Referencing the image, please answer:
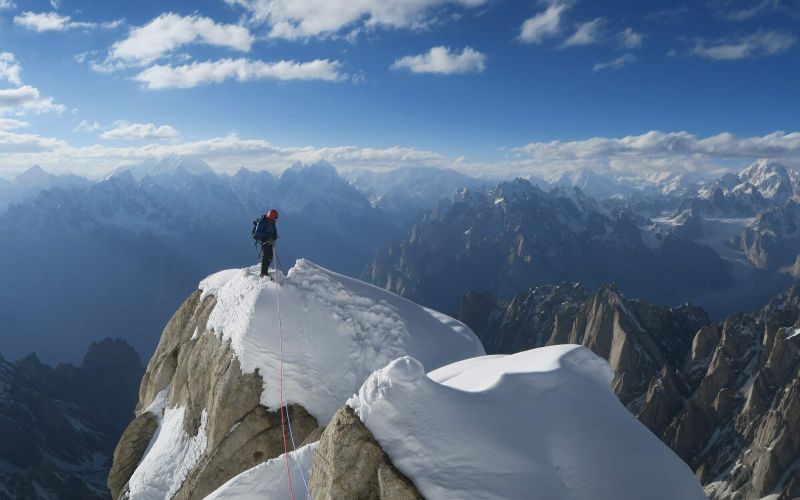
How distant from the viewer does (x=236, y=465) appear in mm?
18859

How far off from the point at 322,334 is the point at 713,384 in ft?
382

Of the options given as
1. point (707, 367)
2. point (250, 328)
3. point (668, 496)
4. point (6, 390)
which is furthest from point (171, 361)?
point (6, 390)

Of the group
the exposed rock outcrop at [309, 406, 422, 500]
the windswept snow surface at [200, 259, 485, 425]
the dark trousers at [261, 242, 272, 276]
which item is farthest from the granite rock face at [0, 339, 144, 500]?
the exposed rock outcrop at [309, 406, 422, 500]

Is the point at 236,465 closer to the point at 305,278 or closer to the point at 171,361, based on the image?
the point at 305,278

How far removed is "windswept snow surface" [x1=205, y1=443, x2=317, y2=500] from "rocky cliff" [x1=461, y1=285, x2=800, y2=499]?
259ft

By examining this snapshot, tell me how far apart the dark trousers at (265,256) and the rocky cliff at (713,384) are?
7698 cm

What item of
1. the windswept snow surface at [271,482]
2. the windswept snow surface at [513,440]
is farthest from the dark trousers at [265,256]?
the windswept snow surface at [513,440]

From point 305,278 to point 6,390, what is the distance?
195093mm

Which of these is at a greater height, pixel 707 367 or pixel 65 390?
pixel 707 367

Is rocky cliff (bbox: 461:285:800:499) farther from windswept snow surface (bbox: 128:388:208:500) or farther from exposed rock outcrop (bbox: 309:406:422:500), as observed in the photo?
exposed rock outcrop (bbox: 309:406:422:500)

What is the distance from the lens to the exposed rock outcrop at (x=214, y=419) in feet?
62.5

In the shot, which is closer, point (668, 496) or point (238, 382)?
point (668, 496)

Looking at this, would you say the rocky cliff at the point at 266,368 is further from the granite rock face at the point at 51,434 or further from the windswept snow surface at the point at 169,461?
the granite rock face at the point at 51,434

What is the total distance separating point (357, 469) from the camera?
415 inches
